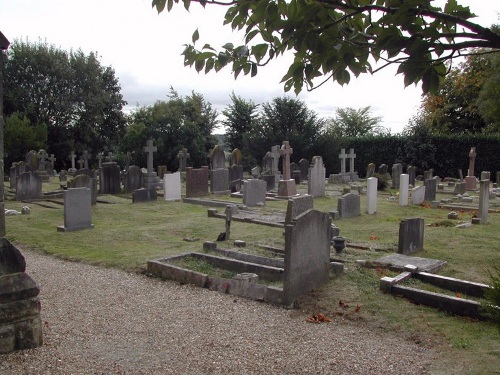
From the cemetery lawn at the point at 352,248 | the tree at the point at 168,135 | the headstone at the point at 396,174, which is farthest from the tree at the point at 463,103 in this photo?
the cemetery lawn at the point at 352,248

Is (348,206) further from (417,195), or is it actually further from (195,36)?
(195,36)

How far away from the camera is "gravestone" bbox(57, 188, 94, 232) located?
12.5 meters

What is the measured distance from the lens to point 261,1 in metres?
3.26

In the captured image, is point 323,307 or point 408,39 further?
point 323,307

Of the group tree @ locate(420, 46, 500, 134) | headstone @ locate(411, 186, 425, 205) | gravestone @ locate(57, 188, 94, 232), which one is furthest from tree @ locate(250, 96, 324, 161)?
gravestone @ locate(57, 188, 94, 232)

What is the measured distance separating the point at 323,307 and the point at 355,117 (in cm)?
5822

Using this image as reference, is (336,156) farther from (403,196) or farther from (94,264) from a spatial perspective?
(94,264)

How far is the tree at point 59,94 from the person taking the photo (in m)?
39.4

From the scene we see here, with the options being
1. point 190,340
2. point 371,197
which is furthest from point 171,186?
point 190,340

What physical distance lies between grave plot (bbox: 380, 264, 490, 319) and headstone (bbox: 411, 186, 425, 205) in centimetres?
1112

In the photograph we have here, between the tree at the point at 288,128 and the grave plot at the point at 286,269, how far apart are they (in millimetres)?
26775

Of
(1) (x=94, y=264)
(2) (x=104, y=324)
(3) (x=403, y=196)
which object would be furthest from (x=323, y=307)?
(3) (x=403, y=196)

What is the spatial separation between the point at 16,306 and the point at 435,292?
17.4 feet

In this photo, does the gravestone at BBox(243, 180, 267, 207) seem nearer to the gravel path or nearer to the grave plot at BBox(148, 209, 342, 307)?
the grave plot at BBox(148, 209, 342, 307)
